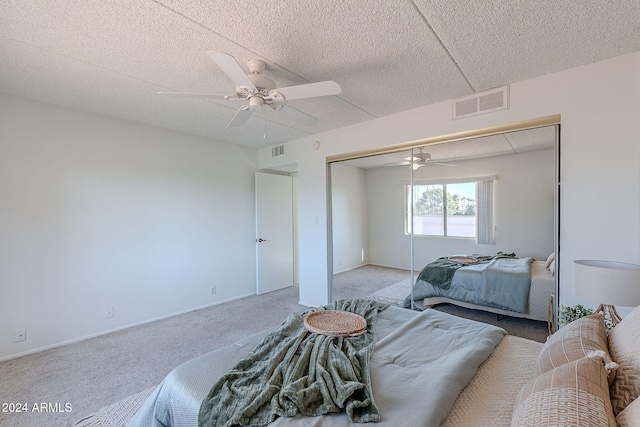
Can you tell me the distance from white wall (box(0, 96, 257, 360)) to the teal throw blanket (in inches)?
107

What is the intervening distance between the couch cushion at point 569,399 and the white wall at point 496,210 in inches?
71.4

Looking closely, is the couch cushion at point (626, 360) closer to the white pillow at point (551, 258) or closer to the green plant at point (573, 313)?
the green plant at point (573, 313)

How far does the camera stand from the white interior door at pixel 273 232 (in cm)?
474

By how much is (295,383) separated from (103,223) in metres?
3.19

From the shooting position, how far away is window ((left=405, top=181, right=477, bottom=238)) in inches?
118

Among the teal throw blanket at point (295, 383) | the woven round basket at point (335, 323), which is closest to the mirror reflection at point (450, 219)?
the woven round basket at point (335, 323)

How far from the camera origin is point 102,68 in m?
2.20

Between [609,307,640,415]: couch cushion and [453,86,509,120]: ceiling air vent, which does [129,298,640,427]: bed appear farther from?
→ [453,86,509,120]: ceiling air vent

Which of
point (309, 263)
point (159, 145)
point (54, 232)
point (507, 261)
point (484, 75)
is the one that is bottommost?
point (309, 263)

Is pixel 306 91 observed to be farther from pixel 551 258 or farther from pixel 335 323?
pixel 551 258

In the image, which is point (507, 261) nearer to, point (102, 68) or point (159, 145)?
point (102, 68)

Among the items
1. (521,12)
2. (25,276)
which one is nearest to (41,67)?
(25,276)

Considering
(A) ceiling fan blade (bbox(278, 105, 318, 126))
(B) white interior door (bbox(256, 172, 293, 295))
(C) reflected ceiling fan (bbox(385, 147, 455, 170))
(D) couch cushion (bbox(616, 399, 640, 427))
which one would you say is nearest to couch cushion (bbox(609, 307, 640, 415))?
(D) couch cushion (bbox(616, 399, 640, 427))

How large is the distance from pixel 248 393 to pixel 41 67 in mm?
2783
